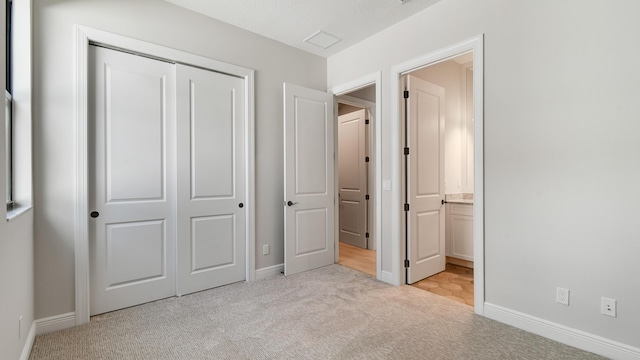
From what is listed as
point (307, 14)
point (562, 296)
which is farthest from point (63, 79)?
point (562, 296)

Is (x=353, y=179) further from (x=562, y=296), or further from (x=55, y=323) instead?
(x=55, y=323)

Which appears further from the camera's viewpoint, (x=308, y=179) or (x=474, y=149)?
(x=308, y=179)

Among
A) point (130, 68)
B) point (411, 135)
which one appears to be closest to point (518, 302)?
point (411, 135)

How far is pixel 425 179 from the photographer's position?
11.0 ft

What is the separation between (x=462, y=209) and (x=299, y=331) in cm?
284

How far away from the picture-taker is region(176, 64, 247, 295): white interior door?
2.86m

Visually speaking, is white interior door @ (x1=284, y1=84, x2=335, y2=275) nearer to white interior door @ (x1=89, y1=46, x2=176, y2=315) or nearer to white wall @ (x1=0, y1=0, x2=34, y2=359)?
white interior door @ (x1=89, y1=46, x2=176, y2=315)

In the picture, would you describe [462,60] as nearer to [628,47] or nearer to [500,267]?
[628,47]

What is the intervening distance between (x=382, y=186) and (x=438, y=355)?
5.81 feet

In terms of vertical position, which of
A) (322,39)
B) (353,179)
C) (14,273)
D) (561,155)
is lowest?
(14,273)

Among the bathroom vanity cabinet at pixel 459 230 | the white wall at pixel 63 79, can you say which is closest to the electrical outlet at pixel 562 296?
the bathroom vanity cabinet at pixel 459 230

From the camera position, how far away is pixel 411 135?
10.5 ft

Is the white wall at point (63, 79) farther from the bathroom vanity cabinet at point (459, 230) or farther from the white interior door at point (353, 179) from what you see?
the bathroom vanity cabinet at point (459, 230)

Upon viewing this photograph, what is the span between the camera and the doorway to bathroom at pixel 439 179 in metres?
3.19
